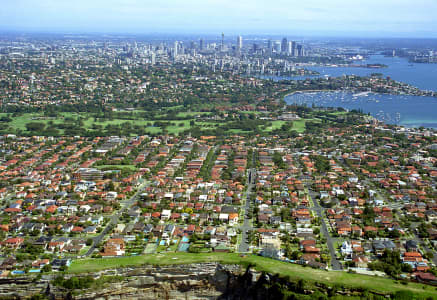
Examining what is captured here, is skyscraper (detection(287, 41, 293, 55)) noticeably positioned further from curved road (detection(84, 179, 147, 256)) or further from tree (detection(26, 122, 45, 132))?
curved road (detection(84, 179, 147, 256))

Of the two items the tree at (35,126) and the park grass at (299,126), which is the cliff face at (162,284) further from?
the park grass at (299,126)

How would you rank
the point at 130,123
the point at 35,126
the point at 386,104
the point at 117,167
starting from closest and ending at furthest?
1. the point at 117,167
2. the point at 35,126
3. the point at 130,123
4. the point at 386,104

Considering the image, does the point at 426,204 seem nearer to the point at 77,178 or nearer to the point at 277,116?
the point at 77,178

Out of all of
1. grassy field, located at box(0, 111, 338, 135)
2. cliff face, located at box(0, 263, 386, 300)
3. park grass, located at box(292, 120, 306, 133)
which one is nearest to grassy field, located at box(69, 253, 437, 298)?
cliff face, located at box(0, 263, 386, 300)

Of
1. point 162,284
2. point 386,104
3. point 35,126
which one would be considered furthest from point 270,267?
point 386,104

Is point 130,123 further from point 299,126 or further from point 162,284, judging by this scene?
point 162,284

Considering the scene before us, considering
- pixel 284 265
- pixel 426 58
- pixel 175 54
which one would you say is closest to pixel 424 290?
pixel 284 265
